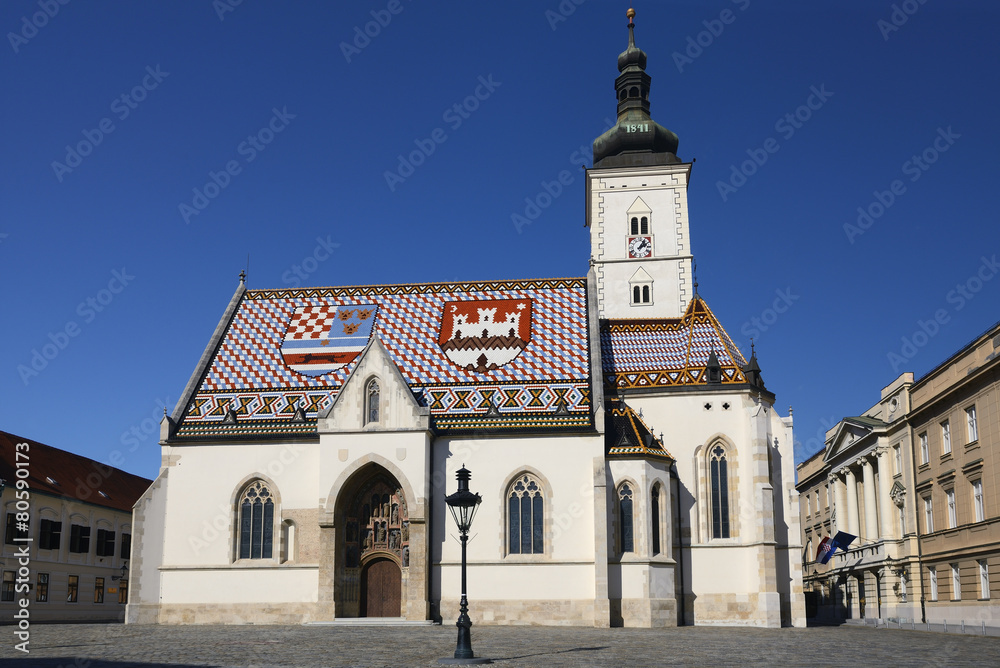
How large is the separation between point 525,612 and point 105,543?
28401 millimetres

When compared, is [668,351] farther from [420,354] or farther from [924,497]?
[924,497]

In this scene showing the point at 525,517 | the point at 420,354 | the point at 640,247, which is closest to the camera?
the point at 525,517

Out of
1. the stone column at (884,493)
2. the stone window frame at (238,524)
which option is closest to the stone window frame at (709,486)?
the stone column at (884,493)

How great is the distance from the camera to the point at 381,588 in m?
35.8

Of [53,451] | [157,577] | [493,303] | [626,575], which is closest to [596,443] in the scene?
[626,575]

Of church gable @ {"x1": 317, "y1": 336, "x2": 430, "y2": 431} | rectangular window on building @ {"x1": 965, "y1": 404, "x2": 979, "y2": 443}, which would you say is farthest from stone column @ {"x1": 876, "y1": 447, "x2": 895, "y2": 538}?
church gable @ {"x1": 317, "y1": 336, "x2": 430, "y2": 431}

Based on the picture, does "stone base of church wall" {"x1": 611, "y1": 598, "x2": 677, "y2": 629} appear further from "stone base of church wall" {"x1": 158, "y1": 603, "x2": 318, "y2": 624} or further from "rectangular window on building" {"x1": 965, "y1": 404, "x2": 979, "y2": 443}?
"rectangular window on building" {"x1": 965, "y1": 404, "x2": 979, "y2": 443}

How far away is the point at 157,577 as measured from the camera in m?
36.2

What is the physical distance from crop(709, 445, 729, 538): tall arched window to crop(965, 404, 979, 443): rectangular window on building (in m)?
9.76

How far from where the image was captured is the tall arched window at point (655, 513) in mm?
35531

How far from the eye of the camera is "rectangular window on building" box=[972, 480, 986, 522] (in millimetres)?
37188

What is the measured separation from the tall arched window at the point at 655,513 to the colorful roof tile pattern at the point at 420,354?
12.0 ft

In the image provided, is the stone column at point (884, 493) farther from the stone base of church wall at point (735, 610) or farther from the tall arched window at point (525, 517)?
the tall arched window at point (525, 517)

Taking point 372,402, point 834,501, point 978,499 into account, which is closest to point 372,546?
point 372,402
